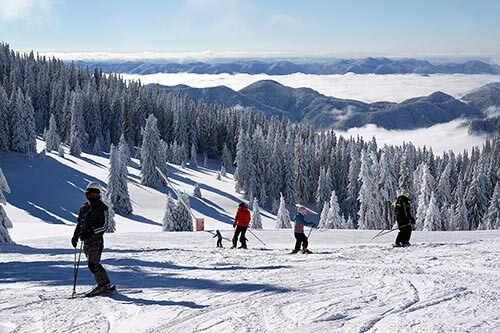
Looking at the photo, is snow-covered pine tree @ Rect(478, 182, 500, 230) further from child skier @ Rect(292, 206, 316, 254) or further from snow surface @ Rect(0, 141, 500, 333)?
child skier @ Rect(292, 206, 316, 254)

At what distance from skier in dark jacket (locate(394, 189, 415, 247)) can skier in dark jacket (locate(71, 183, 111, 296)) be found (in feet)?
33.5

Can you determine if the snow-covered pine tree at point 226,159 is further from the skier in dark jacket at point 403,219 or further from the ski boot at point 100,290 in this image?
the ski boot at point 100,290

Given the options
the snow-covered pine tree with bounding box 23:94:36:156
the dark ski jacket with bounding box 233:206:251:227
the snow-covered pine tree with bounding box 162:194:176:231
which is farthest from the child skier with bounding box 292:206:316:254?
the snow-covered pine tree with bounding box 23:94:36:156

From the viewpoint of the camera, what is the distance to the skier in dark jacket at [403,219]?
54.1ft

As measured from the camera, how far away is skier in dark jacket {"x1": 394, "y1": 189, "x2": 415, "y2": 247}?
16500 mm

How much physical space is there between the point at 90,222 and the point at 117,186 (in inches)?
1923

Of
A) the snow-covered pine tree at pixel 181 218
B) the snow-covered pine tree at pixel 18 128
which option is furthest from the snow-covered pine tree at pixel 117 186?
the snow-covered pine tree at pixel 18 128

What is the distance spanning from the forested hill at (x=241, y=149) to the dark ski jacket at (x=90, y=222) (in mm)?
45827

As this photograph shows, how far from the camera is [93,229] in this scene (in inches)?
370

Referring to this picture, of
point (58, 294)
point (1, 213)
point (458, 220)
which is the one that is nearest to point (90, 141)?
point (458, 220)

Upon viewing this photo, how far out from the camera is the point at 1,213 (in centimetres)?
2109

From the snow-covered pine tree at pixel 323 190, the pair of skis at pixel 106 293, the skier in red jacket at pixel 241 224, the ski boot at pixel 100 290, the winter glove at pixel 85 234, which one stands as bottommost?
the snow-covered pine tree at pixel 323 190

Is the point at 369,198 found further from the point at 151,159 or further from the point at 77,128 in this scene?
the point at 77,128

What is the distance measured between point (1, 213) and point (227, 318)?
16.7 m
